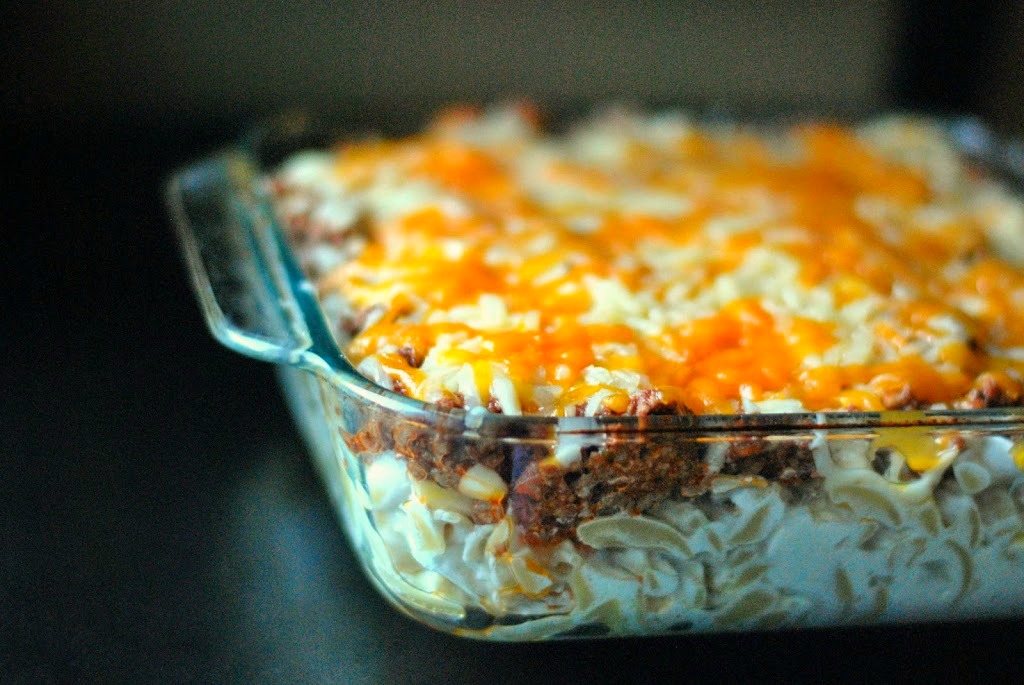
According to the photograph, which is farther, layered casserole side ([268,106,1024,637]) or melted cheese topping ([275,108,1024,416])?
melted cheese topping ([275,108,1024,416])

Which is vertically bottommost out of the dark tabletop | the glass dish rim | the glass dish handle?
the dark tabletop

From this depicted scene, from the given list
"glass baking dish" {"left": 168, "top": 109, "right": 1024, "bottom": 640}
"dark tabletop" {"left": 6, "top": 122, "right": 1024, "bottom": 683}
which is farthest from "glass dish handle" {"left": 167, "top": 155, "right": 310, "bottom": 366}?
"dark tabletop" {"left": 6, "top": 122, "right": 1024, "bottom": 683}

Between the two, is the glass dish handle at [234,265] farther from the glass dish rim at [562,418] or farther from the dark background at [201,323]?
the dark background at [201,323]

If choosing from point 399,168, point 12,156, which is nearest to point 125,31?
point 12,156

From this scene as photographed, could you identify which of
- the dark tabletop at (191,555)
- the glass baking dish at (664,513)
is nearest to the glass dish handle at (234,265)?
the glass baking dish at (664,513)

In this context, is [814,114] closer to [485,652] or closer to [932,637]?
[932,637]

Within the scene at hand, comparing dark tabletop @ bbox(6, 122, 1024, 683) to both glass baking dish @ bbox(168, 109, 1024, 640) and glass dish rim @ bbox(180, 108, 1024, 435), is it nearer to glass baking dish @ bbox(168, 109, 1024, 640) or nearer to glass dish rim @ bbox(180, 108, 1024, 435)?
glass baking dish @ bbox(168, 109, 1024, 640)

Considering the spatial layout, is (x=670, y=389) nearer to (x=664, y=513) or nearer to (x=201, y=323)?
(x=664, y=513)
